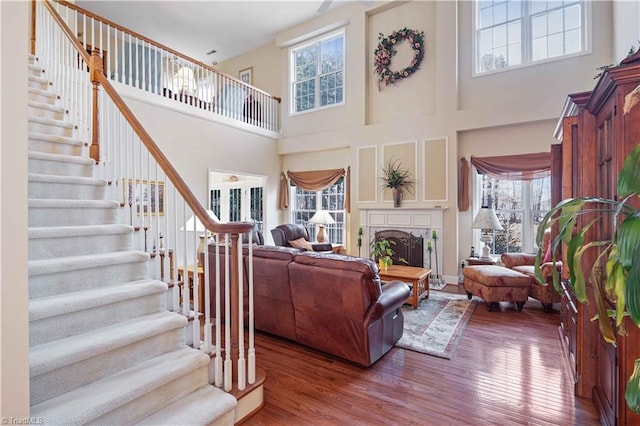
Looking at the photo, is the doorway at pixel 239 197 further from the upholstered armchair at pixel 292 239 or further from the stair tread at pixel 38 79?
the stair tread at pixel 38 79

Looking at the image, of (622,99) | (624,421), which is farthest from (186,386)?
(622,99)

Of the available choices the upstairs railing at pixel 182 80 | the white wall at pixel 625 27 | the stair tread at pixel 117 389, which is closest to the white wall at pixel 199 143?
the upstairs railing at pixel 182 80

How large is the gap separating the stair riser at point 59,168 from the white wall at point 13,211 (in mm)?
1846

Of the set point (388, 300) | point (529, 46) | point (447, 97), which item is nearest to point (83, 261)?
point (388, 300)

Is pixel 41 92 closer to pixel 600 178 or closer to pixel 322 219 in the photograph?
pixel 322 219

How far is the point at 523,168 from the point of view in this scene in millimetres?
5281

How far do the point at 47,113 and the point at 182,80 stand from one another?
3202 mm

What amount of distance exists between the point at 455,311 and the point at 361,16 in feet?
20.0

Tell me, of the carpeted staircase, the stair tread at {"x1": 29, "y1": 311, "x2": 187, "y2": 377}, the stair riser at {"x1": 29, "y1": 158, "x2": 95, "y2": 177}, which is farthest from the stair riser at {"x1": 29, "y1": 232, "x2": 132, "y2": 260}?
the stair riser at {"x1": 29, "y1": 158, "x2": 95, "y2": 177}

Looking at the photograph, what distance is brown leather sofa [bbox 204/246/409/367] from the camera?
2535mm

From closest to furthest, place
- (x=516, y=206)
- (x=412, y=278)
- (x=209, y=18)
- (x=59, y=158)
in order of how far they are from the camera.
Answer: (x=59, y=158)
(x=412, y=278)
(x=516, y=206)
(x=209, y=18)

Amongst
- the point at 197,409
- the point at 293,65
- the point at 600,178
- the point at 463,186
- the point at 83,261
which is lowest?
the point at 197,409

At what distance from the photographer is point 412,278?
4.12m

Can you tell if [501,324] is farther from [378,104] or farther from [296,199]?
[296,199]
